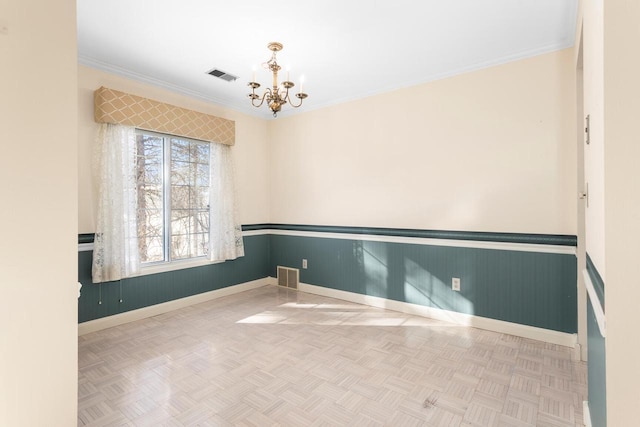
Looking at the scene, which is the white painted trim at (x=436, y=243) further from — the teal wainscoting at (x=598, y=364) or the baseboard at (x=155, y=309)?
the teal wainscoting at (x=598, y=364)

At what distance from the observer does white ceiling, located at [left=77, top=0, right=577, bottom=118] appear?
2322mm

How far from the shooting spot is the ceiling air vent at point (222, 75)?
3.41 m

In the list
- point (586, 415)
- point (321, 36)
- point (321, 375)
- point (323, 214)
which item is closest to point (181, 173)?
point (323, 214)

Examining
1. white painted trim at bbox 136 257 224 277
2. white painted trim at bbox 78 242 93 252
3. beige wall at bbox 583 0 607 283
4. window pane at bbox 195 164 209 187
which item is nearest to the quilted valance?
window pane at bbox 195 164 209 187

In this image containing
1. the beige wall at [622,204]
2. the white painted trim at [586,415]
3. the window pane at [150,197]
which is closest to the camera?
the beige wall at [622,204]

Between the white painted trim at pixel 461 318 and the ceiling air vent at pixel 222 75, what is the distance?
2.87 m

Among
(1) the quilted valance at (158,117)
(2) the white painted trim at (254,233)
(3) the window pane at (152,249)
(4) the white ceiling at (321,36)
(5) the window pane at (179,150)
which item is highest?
(4) the white ceiling at (321,36)

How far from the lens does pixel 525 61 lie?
9.68ft

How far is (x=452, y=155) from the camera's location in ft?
11.1

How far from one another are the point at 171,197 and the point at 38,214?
2.59 metres

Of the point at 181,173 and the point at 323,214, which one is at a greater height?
the point at 181,173

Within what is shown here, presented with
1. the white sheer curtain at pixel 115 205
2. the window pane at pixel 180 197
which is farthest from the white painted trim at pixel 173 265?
the window pane at pixel 180 197

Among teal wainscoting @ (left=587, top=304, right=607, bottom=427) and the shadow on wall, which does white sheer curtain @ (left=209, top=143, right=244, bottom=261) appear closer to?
the shadow on wall

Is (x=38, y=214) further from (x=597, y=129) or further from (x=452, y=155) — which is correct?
(x=452, y=155)
